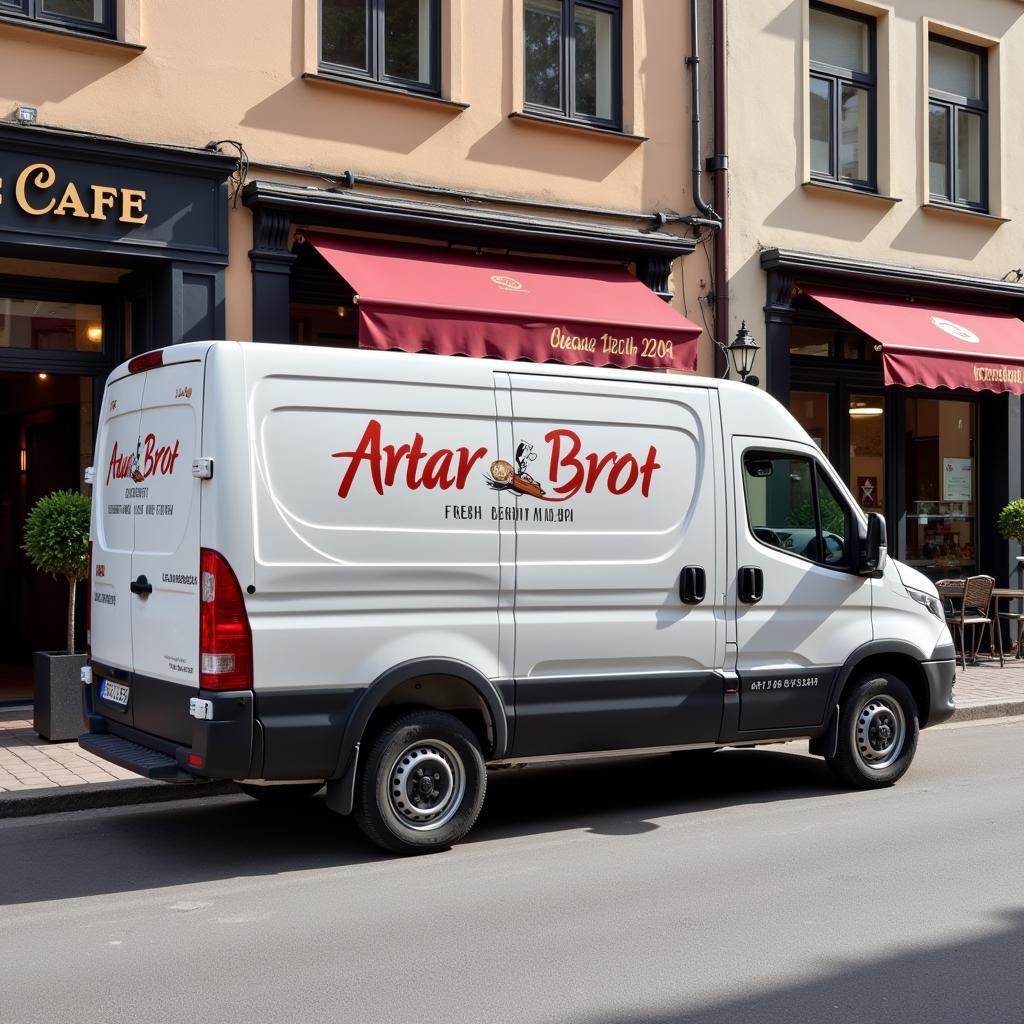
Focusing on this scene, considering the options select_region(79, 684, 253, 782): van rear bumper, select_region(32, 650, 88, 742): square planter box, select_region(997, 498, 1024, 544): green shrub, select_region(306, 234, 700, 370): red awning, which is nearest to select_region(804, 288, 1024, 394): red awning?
select_region(997, 498, 1024, 544): green shrub

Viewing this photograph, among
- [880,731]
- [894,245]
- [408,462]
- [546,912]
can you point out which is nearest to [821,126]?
[894,245]

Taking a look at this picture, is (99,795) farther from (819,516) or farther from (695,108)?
(695,108)

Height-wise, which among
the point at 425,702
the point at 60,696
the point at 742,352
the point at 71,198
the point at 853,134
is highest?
the point at 853,134

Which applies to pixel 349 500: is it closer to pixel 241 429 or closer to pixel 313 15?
pixel 241 429

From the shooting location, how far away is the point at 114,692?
706 centimetres

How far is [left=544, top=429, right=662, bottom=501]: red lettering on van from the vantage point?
707cm

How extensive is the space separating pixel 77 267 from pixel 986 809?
771 centimetres

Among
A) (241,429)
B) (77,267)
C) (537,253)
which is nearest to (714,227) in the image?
(537,253)

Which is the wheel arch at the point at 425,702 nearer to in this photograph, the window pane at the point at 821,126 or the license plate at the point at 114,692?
the license plate at the point at 114,692

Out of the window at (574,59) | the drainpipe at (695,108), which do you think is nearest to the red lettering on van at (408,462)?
the window at (574,59)

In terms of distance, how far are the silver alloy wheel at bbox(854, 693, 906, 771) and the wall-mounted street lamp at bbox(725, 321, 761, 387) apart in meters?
5.49

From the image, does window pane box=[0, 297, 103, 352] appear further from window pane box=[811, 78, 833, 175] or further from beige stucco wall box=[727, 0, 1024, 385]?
window pane box=[811, 78, 833, 175]

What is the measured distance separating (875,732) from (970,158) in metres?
10.5

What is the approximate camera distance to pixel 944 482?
16453 mm
